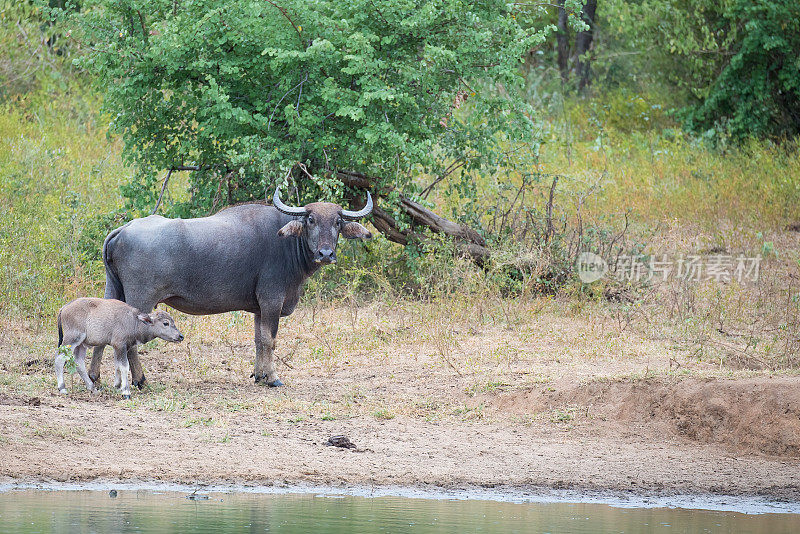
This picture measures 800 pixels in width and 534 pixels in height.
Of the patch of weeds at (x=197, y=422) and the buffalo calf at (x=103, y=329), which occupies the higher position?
the buffalo calf at (x=103, y=329)

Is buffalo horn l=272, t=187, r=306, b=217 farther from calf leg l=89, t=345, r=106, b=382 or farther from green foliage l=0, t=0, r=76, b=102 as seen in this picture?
green foliage l=0, t=0, r=76, b=102

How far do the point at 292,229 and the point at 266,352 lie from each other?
111 centimetres

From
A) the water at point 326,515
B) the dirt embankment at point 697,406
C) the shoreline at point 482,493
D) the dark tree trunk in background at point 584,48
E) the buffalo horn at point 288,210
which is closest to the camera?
the water at point 326,515

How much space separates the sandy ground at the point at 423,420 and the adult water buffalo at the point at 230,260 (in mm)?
691

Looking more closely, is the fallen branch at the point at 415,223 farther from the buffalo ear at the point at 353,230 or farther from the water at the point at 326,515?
the water at the point at 326,515

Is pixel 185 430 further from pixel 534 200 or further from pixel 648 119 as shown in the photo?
pixel 648 119

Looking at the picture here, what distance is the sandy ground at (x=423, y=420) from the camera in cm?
712

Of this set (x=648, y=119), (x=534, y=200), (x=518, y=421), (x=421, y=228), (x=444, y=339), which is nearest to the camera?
(x=518, y=421)

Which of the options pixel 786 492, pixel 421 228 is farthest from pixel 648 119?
pixel 786 492

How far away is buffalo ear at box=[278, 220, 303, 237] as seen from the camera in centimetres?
920

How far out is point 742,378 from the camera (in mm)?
8445

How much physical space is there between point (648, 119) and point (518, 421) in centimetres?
1325

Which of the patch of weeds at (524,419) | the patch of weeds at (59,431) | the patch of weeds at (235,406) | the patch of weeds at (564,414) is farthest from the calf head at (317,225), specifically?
the patch of weeds at (59,431)

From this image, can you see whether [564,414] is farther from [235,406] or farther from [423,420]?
[235,406]
